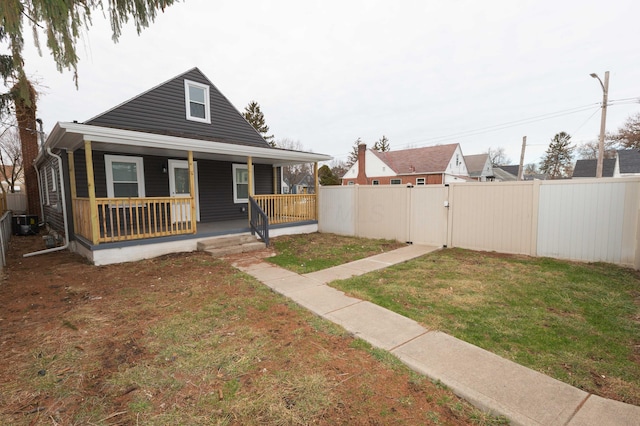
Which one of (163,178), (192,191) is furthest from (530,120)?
(163,178)

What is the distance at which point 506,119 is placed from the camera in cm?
2725

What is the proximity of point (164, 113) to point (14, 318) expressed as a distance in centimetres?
770

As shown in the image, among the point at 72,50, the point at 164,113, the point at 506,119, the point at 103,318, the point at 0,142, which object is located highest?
the point at 506,119

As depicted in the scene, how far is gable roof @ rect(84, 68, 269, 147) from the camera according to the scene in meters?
8.50

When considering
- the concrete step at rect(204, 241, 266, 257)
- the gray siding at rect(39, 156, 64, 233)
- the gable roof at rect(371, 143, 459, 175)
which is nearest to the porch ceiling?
the gray siding at rect(39, 156, 64, 233)

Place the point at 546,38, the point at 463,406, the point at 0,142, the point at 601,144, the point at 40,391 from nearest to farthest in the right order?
the point at 463,406 < the point at 40,391 < the point at 546,38 < the point at 601,144 < the point at 0,142

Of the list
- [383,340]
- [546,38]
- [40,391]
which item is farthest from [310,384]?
[546,38]

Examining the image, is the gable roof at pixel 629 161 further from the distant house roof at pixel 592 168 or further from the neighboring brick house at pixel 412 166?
the neighboring brick house at pixel 412 166

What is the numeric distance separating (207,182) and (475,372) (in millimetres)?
9806

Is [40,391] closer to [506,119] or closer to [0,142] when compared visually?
[0,142]

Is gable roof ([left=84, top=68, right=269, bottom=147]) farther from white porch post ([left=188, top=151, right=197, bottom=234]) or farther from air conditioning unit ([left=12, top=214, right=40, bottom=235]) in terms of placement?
air conditioning unit ([left=12, top=214, right=40, bottom=235])

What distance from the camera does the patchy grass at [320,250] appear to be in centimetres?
624

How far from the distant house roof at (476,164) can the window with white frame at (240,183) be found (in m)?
32.0

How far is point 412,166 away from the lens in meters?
27.5
